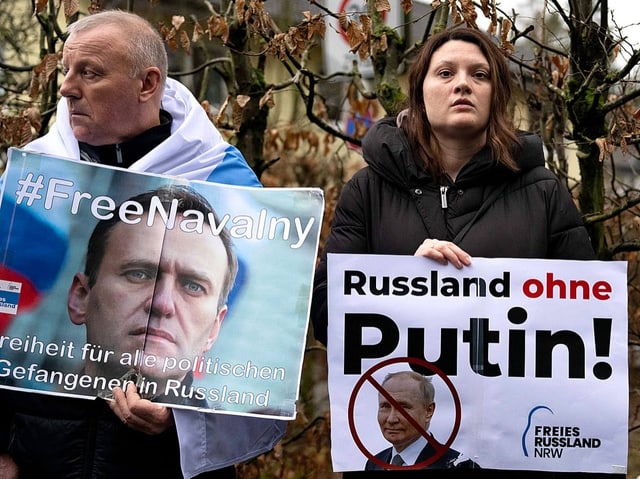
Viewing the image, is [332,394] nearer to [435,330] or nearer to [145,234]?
[435,330]

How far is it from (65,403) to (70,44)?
940 millimetres

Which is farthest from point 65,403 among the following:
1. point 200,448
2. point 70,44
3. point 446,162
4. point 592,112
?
point 592,112

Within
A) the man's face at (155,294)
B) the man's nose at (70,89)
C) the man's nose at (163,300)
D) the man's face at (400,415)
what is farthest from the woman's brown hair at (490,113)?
the man's nose at (70,89)

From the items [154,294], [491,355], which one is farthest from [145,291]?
[491,355]

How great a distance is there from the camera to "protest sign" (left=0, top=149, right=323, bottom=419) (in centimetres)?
301

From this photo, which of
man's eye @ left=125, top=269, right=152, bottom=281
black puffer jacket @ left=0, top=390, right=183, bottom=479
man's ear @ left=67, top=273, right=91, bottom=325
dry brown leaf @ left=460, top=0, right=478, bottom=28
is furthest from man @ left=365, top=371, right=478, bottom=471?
dry brown leaf @ left=460, top=0, right=478, bottom=28

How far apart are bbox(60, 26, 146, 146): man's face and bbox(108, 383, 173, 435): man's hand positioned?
26.5 inches

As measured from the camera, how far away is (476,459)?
3.24 m

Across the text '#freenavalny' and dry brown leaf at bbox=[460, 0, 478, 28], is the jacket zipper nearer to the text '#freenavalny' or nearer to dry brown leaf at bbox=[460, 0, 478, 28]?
the text '#freenavalny'

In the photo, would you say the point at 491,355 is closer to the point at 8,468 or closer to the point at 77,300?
the point at 77,300

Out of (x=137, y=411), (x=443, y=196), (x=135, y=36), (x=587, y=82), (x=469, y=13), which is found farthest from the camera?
(x=587, y=82)

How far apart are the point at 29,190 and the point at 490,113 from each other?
1.30m

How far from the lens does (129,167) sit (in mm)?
3201

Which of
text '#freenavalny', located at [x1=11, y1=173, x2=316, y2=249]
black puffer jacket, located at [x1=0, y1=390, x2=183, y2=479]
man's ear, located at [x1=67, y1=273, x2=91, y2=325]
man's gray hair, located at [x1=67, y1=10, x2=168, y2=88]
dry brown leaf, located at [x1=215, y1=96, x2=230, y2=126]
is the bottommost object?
black puffer jacket, located at [x1=0, y1=390, x2=183, y2=479]
